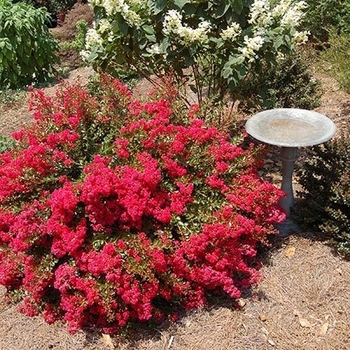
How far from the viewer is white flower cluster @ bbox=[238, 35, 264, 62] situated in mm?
3566

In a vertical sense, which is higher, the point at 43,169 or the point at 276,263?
the point at 43,169

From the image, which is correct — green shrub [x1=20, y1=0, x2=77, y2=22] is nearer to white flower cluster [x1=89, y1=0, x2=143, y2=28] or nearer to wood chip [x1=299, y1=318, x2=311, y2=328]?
white flower cluster [x1=89, y1=0, x2=143, y2=28]

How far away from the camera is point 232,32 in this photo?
143 inches

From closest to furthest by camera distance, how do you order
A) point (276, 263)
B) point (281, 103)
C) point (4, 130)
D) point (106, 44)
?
point (276, 263) → point (106, 44) → point (281, 103) → point (4, 130)

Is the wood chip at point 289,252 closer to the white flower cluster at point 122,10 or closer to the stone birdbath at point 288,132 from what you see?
the stone birdbath at point 288,132

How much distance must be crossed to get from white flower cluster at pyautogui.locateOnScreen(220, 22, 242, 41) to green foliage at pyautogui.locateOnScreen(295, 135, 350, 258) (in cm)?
104

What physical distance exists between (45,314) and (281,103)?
310 cm

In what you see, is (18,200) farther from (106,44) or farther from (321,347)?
(321,347)

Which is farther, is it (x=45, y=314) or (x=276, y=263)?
(x=276, y=263)

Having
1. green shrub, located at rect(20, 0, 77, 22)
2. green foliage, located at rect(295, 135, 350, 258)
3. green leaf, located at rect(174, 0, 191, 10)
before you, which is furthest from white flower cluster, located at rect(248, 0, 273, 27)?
green shrub, located at rect(20, 0, 77, 22)

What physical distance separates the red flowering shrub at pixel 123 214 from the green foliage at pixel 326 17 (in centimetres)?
447

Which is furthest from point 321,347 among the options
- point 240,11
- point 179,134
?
point 240,11

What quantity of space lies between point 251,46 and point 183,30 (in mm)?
510

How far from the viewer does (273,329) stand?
9.70ft
